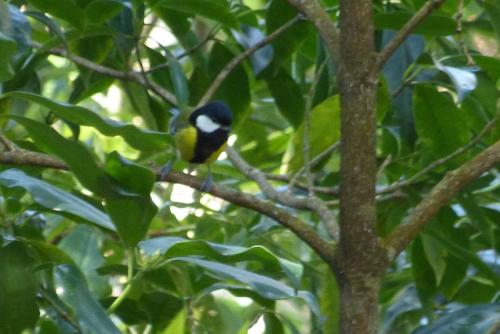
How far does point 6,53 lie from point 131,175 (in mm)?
167

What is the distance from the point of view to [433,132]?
130 cm

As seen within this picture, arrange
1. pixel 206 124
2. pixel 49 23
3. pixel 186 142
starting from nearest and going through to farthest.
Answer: pixel 49 23 < pixel 206 124 < pixel 186 142

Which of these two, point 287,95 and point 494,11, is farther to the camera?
point 287,95

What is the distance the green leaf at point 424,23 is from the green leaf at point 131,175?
46 centimetres

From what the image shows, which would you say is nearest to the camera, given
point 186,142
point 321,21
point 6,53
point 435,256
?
point 6,53

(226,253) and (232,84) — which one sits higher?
(232,84)

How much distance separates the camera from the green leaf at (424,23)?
50.5 inches

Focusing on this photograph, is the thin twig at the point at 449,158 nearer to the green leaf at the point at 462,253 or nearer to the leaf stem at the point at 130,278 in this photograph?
the green leaf at the point at 462,253

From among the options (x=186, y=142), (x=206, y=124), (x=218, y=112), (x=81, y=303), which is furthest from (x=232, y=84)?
(x=81, y=303)

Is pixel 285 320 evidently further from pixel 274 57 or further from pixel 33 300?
pixel 274 57

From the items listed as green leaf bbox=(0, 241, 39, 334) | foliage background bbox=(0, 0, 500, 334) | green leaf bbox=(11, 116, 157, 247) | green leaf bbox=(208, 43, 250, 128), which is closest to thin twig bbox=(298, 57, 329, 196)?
foliage background bbox=(0, 0, 500, 334)

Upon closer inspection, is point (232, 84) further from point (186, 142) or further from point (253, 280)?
point (253, 280)

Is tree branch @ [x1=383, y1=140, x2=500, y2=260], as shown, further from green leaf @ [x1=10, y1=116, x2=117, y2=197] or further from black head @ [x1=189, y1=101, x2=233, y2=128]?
black head @ [x1=189, y1=101, x2=233, y2=128]

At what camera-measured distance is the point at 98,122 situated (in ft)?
3.07
